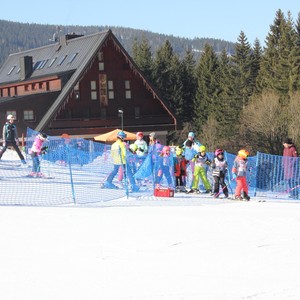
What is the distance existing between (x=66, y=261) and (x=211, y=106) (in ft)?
234

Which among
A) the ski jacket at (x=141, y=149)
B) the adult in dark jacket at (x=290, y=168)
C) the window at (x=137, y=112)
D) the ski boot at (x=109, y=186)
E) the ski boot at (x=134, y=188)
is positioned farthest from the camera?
the window at (x=137, y=112)

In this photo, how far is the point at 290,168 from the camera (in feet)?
60.2

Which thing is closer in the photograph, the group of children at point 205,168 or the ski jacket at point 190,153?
the group of children at point 205,168

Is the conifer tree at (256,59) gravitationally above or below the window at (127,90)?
above

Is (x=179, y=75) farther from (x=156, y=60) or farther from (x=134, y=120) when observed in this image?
(x=134, y=120)

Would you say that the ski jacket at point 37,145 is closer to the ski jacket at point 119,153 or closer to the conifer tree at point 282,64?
the ski jacket at point 119,153

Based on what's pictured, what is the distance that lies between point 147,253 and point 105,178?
29.4ft

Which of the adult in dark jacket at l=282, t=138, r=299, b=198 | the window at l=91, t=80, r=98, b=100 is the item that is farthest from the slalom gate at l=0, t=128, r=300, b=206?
the window at l=91, t=80, r=98, b=100

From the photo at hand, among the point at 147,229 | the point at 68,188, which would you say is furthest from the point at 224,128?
the point at 147,229

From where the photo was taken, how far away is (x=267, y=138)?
2286 inches

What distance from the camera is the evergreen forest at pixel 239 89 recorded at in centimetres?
5972

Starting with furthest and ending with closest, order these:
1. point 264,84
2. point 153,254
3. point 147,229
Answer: point 264,84, point 147,229, point 153,254

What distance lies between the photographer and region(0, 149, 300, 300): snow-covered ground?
6832 millimetres

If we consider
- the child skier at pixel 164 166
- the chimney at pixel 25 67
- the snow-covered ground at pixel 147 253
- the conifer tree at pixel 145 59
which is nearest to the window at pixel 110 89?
the chimney at pixel 25 67
